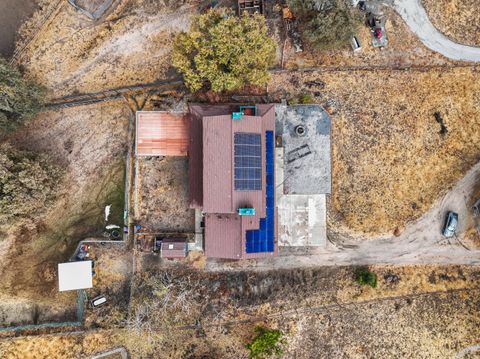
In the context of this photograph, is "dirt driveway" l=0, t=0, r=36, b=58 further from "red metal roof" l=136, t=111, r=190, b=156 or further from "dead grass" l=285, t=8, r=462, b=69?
"dead grass" l=285, t=8, r=462, b=69

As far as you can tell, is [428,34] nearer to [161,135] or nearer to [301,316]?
[161,135]

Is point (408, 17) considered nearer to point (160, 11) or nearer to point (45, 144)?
point (160, 11)

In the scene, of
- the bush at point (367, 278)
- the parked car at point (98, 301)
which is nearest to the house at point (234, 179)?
the bush at point (367, 278)

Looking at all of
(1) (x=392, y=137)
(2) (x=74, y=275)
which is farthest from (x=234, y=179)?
(2) (x=74, y=275)

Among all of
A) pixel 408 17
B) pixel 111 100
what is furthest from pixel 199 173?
pixel 408 17

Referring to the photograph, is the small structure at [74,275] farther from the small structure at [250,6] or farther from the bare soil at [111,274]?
the small structure at [250,6]

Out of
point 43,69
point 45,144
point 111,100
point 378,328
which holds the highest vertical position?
point 43,69
